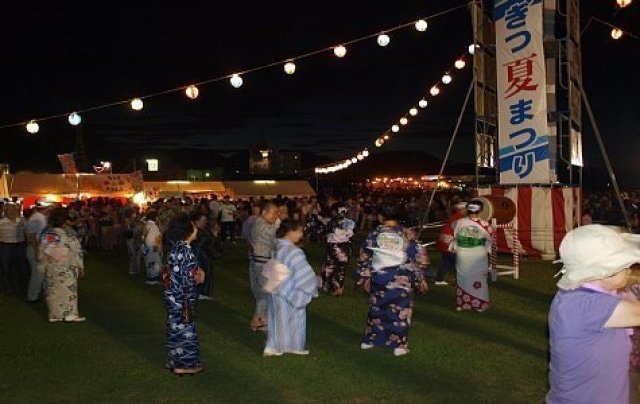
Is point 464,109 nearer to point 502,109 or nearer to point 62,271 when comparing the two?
point 502,109

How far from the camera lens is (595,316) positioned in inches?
102

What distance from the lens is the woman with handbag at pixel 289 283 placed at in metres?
6.44

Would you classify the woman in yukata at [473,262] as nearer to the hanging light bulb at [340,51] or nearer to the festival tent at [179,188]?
the hanging light bulb at [340,51]

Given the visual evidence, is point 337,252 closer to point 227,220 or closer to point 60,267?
point 60,267

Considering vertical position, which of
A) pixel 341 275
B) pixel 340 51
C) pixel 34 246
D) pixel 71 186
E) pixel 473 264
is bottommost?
pixel 341 275

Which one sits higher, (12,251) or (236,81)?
(236,81)

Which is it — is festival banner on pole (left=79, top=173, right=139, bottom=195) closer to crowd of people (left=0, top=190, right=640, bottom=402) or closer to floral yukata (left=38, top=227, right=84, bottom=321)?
crowd of people (left=0, top=190, right=640, bottom=402)

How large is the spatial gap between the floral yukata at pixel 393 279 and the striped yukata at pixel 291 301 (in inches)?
27.3

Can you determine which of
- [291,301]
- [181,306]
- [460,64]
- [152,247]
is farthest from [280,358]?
[460,64]

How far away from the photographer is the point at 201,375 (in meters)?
6.10

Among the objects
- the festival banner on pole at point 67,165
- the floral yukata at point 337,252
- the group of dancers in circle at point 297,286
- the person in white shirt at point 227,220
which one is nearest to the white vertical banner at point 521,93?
the floral yukata at point 337,252

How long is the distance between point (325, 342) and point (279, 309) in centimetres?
99

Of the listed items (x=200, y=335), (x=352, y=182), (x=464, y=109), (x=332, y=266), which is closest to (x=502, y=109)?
(x=464, y=109)

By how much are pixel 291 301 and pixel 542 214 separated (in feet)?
31.7
